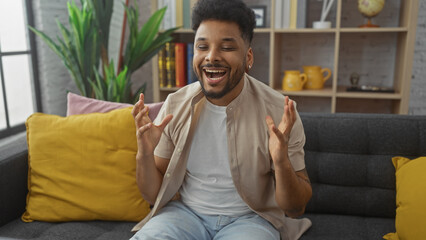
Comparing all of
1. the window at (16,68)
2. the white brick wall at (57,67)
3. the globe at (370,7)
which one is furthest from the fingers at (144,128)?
the globe at (370,7)

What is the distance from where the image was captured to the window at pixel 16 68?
2.50 m

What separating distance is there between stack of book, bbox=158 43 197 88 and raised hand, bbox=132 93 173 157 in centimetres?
169

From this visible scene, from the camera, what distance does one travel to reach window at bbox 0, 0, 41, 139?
2504mm

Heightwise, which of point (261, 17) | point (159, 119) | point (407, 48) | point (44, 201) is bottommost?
point (44, 201)

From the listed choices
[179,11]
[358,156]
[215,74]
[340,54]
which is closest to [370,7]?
[340,54]

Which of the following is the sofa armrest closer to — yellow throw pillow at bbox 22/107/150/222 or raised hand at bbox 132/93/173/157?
yellow throw pillow at bbox 22/107/150/222

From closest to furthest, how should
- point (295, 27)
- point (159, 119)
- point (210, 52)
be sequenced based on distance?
point (210, 52) < point (159, 119) < point (295, 27)

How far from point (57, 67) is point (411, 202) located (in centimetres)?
238

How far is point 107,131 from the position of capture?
153cm

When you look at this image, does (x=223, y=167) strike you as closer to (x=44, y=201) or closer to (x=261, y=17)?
(x=44, y=201)

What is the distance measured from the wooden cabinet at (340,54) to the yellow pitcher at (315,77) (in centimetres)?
6

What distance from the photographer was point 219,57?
47.8 inches

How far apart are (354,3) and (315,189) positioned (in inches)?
70.3

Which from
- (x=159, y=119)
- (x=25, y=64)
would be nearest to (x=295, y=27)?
(x=159, y=119)
